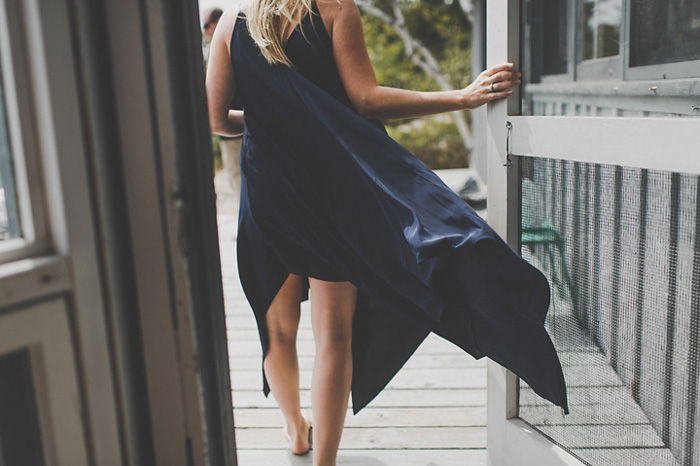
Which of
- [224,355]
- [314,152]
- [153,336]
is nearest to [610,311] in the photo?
[314,152]

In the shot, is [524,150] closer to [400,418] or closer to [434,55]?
[400,418]

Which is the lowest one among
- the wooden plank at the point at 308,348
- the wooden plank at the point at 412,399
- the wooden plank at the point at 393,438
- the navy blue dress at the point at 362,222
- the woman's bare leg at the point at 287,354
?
the wooden plank at the point at 308,348

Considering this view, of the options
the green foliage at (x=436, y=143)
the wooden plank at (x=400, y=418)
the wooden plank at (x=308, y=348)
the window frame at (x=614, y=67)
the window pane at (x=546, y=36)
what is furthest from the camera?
the green foliage at (x=436, y=143)

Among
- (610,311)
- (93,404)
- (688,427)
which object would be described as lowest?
(688,427)

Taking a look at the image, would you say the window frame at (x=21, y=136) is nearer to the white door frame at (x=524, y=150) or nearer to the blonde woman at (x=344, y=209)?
the blonde woman at (x=344, y=209)

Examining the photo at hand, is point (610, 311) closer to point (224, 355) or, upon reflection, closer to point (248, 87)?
point (224, 355)

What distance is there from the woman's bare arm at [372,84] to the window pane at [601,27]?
73 cm

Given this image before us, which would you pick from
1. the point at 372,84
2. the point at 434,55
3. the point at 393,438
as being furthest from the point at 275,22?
the point at 434,55

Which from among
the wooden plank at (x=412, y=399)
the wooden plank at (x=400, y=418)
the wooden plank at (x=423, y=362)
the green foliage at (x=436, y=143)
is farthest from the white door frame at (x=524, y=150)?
the green foliage at (x=436, y=143)

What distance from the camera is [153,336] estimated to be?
824mm

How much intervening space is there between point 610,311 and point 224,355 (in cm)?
86

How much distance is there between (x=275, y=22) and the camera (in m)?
1.40

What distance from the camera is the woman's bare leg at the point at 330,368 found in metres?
1.57

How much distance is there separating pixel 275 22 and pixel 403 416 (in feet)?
4.55
